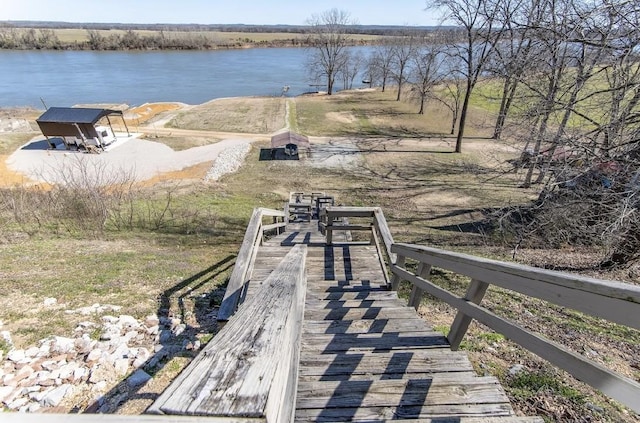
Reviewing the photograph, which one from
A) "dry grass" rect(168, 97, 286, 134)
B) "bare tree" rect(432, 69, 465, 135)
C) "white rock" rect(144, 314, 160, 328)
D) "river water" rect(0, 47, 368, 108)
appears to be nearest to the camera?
"white rock" rect(144, 314, 160, 328)

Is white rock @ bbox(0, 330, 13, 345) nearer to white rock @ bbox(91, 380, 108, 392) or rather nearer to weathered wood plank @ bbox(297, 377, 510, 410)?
white rock @ bbox(91, 380, 108, 392)

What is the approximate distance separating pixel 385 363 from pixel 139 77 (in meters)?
63.6

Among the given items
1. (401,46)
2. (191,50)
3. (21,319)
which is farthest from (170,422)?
(191,50)

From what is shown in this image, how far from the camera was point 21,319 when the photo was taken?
4.23 meters

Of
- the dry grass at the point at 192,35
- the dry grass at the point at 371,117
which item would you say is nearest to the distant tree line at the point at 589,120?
the dry grass at the point at 371,117

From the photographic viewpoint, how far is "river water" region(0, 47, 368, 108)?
41.9 m

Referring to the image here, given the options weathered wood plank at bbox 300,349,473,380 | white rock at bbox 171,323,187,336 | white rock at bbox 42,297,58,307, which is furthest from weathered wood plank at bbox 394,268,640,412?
white rock at bbox 42,297,58,307

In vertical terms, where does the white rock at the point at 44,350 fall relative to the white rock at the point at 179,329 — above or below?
above

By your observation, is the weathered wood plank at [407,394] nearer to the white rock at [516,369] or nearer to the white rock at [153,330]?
the white rock at [516,369]

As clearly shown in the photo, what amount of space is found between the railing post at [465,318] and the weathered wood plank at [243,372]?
60.8 inches

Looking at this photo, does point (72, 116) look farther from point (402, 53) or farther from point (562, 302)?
point (402, 53)

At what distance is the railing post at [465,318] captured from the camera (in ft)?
7.39

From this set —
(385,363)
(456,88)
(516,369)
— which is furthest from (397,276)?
(456,88)

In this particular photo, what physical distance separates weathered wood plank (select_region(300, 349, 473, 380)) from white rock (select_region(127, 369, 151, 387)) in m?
1.96
